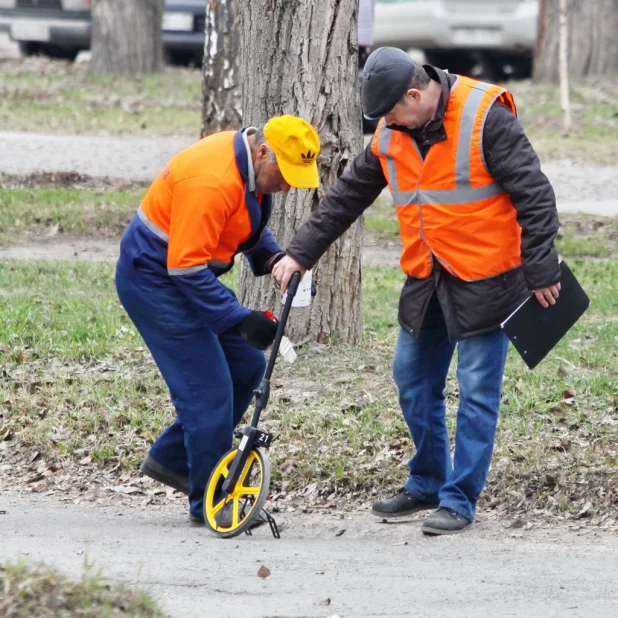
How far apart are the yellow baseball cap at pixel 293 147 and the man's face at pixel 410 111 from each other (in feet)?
1.08

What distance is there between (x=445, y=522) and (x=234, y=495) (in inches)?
34.7

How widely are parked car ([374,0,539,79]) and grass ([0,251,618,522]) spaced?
1196 centimetres

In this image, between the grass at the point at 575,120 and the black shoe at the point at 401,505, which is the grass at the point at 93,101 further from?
the black shoe at the point at 401,505

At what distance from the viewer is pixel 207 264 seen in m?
4.88

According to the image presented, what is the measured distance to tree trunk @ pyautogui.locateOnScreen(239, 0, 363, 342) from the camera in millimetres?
6812

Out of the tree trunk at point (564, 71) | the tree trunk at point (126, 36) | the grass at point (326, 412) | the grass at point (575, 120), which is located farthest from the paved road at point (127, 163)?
the tree trunk at point (126, 36)

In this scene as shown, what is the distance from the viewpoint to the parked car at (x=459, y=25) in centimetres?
1933

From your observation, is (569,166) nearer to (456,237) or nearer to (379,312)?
(379,312)

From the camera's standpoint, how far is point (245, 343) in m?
5.27

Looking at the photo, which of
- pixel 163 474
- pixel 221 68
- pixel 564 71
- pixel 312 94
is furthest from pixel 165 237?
pixel 564 71

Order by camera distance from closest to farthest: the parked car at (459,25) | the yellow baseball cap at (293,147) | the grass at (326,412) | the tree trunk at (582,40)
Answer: the yellow baseball cap at (293,147) < the grass at (326,412) < the tree trunk at (582,40) < the parked car at (459,25)

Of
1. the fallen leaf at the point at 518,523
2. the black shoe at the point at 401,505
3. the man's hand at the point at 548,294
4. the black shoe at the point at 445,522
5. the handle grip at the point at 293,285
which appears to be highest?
the man's hand at the point at 548,294

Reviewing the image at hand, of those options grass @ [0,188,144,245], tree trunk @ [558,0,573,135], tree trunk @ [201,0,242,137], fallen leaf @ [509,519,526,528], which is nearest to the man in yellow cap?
fallen leaf @ [509,519,526,528]

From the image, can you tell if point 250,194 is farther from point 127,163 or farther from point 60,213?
point 127,163
